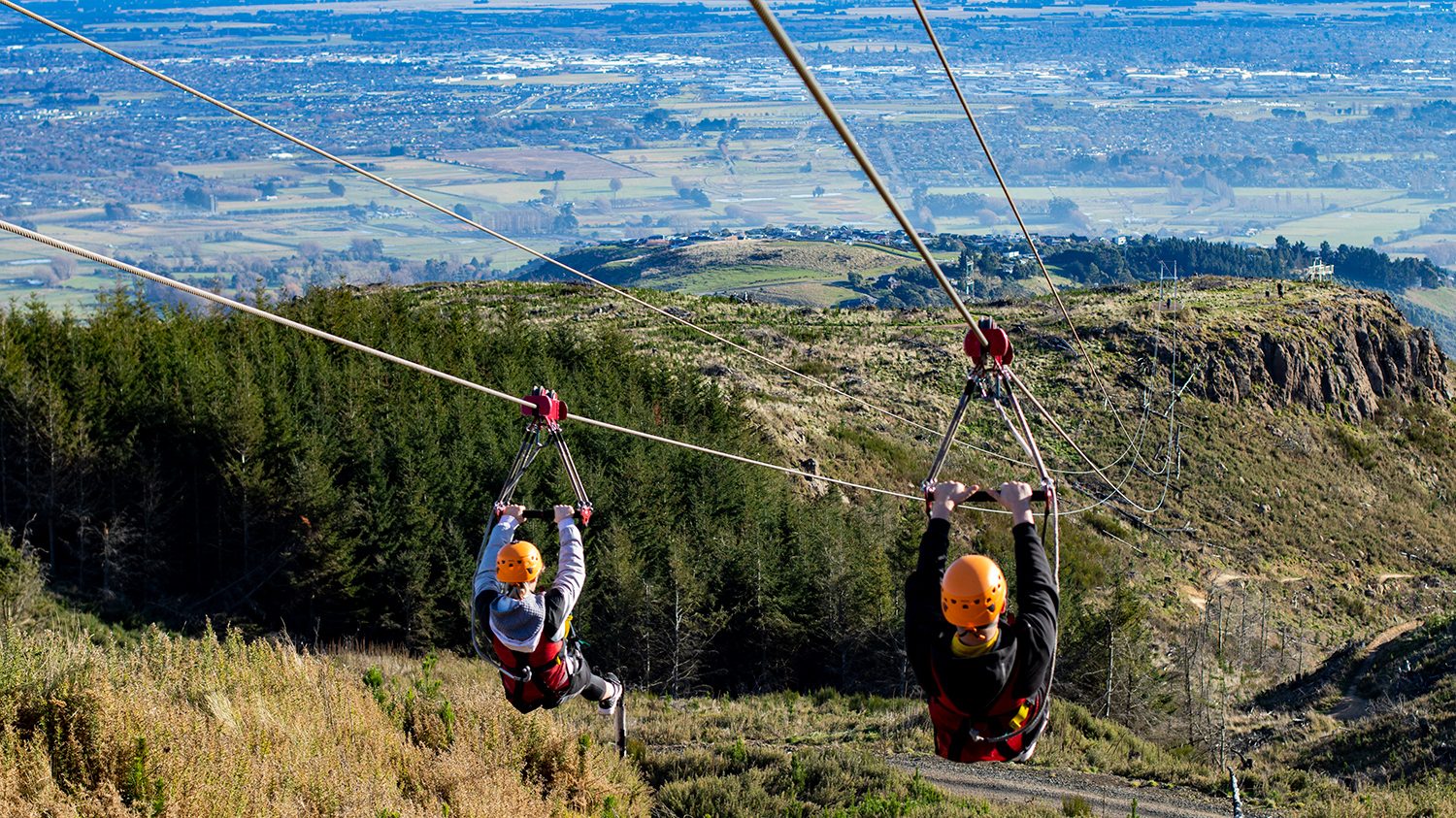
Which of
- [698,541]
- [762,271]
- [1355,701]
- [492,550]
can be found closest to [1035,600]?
[492,550]

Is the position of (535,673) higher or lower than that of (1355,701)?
higher

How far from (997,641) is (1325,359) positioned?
72.3 meters

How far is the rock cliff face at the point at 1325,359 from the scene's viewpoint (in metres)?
67.9

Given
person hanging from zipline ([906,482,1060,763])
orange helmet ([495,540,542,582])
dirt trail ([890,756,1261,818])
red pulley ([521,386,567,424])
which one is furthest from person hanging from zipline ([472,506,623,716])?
dirt trail ([890,756,1261,818])

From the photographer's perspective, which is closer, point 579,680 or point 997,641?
point 997,641

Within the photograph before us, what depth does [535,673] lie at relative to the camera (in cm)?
1084

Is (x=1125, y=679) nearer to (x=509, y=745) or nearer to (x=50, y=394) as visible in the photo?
(x=509, y=745)

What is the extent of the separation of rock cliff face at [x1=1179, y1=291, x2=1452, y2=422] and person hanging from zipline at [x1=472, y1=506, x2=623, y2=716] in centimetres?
6233

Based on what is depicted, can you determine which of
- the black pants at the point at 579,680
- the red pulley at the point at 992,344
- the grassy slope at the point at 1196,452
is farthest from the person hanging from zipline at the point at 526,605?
the grassy slope at the point at 1196,452

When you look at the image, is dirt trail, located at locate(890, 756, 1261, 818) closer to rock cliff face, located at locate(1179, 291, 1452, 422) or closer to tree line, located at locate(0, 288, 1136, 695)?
tree line, located at locate(0, 288, 1136, 695)

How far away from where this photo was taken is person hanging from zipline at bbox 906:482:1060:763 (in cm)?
745

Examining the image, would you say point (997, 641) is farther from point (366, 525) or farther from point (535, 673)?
point (366, 525)

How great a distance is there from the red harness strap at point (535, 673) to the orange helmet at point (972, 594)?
4.46 m

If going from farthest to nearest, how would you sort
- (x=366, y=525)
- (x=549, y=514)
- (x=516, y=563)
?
(x=366, y=525) < (x=549, y=514) < (x=516, y=563)
